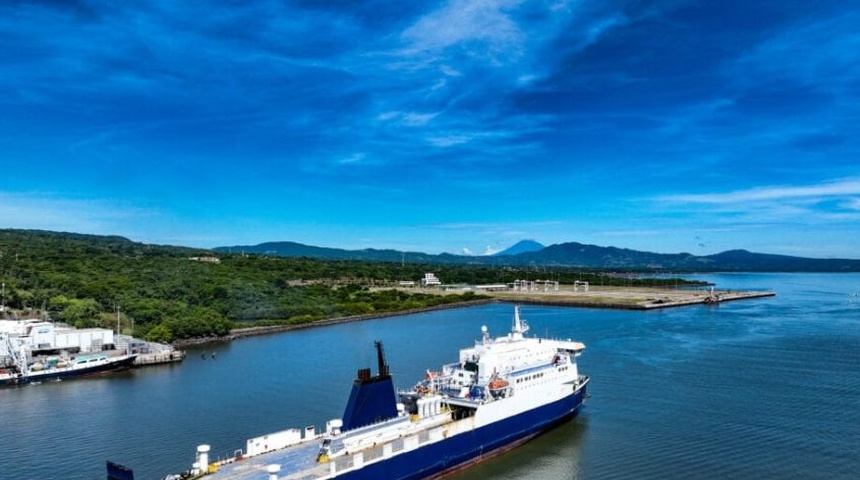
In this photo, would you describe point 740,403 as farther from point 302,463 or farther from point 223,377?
point 223,377

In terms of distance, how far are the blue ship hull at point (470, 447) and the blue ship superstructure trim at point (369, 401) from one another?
1.45m

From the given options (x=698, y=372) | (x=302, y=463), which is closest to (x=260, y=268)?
(x=698, y=372)

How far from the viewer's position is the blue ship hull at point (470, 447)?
51.5 feet

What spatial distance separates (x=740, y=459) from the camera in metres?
18.1

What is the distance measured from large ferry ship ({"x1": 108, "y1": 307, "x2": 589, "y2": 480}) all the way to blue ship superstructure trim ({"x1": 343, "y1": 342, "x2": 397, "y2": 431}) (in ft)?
0.09

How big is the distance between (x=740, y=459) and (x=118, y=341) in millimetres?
34633

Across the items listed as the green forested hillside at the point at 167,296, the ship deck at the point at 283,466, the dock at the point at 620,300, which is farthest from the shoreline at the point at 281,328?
the ship deck at the point at 283,466

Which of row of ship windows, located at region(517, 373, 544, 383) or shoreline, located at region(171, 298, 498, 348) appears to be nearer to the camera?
row of ship windows, located at region(517, 373, 544, 383)

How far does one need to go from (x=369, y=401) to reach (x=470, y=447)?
12.0ft

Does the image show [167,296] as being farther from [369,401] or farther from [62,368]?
[369,401]

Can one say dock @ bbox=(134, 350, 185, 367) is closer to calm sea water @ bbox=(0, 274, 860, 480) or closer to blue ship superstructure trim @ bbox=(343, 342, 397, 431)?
calm sea water @ bbox=(0, 274, 860, 480)

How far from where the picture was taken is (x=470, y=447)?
18219 millimetres

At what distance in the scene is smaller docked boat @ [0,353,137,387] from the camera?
30.0 meters

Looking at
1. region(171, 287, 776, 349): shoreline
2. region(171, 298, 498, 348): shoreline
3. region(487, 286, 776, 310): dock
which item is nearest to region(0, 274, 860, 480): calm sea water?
region(171, 298, 498, 348): shoreline
